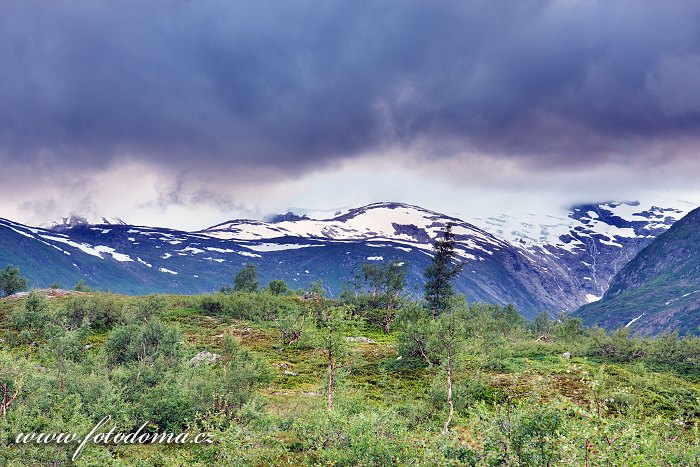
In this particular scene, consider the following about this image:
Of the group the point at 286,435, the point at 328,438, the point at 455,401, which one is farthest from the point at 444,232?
the point at 328,438

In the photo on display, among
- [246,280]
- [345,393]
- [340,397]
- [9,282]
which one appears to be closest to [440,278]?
[345,393]

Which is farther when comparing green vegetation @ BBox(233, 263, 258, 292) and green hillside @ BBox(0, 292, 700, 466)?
green vegetation @ BBox(233, 263, 258, 292)

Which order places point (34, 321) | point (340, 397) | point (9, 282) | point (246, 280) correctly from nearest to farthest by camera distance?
1. point (340, 397)
2. point (34, 321)
3. point (9, 282)
4. point (246, 280)

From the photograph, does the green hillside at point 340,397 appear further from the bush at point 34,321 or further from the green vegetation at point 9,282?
the green vegetation at point 9,282

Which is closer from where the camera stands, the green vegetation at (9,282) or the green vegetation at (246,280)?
the green vegetation at (9,282)

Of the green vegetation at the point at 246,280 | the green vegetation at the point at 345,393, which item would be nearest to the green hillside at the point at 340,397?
the green vegetation at the point at 345,393

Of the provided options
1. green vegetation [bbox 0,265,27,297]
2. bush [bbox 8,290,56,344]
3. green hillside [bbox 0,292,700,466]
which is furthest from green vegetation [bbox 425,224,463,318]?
green vegetation [bbox 0,265,27,297]

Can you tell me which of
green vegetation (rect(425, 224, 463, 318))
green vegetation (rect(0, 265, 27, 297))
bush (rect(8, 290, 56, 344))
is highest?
Result: green vegetation (rect(425, 224, 463, 318))

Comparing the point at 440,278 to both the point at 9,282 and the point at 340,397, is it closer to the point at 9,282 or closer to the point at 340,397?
the point at 340,397

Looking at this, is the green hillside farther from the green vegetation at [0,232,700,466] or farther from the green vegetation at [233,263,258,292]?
the green vegetation at [233,263,258,292]

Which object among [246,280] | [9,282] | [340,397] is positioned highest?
[340,397]

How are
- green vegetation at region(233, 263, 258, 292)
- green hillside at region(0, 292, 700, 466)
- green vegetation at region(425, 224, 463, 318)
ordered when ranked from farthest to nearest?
1. green vegetation at region(233, 263, 258, 292)
2. green vegetation at region(425, 224, 463, 318)
3. green hillside at region(0, 292, 700, 466)

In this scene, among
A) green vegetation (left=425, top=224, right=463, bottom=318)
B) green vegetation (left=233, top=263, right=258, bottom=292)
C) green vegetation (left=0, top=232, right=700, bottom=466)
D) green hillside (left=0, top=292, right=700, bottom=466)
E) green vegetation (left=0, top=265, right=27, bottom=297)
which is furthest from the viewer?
green vegetation (left=233, top=263, right=258, bottom=292)

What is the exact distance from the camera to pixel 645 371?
54656mm
